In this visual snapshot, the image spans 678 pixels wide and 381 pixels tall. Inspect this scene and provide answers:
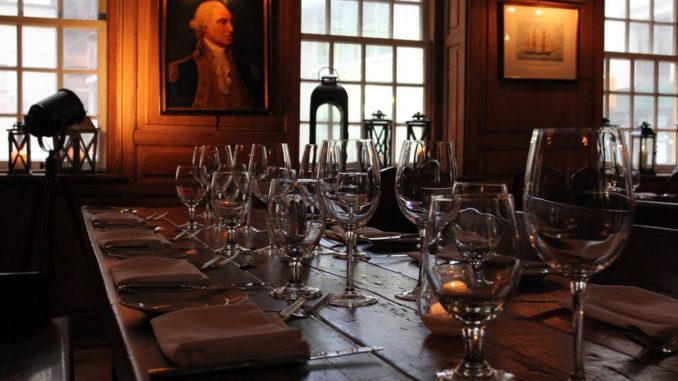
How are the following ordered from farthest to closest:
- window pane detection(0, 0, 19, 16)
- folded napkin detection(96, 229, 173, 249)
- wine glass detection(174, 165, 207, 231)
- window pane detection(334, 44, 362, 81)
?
window pane detection(334, 44, 362, 81) < window pane detection(0, 0, 19, 16) < wine glass detection(174, 165, 207, 231) < folded napkin detection(96, 229, 173, 249)

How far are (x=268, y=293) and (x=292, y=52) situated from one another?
13.9ft

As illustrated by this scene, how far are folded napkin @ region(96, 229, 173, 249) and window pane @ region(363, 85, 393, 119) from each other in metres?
3.90

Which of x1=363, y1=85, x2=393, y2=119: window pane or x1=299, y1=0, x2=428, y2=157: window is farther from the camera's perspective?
x1=363, y1=85, x2=393, y2=119: window pane

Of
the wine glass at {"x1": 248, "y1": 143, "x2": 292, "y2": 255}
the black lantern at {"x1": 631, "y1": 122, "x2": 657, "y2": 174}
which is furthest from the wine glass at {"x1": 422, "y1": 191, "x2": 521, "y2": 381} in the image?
the black lantern at {"x1": 631, "y1": 122, "x2": 657, "y2": 174}

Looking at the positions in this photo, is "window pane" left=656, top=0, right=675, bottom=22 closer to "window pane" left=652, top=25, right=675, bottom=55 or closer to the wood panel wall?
"window pane" left=652, top=25, right=675, bottom=55

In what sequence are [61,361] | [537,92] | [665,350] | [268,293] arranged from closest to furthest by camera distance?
1. [665,350]
2. [268,293]
3. [61,361]
4. [537,92]

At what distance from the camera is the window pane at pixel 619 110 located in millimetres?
6727

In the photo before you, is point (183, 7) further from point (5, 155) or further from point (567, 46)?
point (567, 46)

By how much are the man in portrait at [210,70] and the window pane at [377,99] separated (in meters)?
1.10

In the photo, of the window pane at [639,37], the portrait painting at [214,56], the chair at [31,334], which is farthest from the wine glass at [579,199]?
the window pane at [639,37]

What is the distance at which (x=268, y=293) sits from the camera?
4.20ft

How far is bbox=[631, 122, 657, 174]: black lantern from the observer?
20.9ft

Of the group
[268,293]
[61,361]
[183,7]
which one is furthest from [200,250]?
[183,7]

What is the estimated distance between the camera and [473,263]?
77cm
